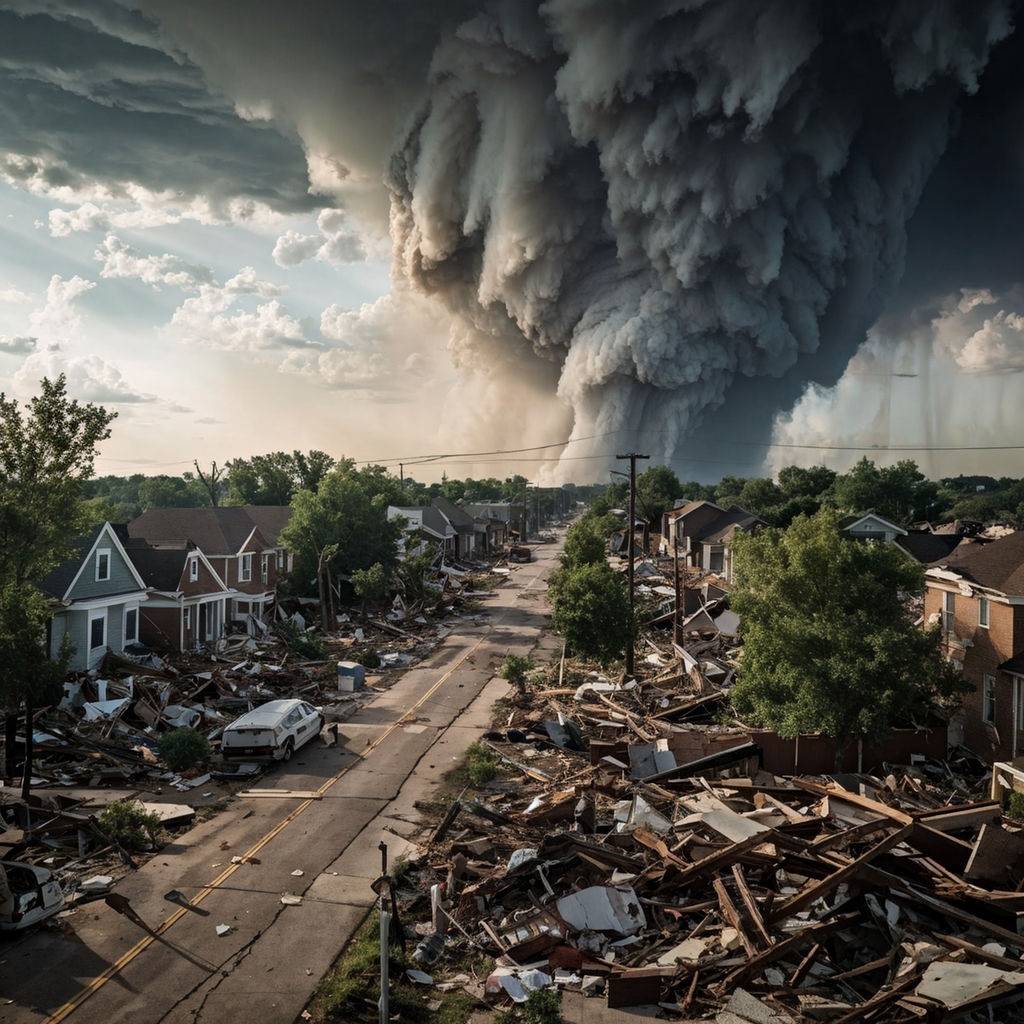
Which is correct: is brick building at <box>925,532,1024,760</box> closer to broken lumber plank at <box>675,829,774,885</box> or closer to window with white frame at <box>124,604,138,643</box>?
broken lumber plank at <box>675,829,774,885</box>

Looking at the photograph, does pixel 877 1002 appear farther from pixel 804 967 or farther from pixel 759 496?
pixel 759 496

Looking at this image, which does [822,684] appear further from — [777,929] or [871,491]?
→ [871,491]

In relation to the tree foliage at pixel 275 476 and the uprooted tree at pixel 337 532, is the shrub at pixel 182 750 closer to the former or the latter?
the uprooted tree at pixel 337 532

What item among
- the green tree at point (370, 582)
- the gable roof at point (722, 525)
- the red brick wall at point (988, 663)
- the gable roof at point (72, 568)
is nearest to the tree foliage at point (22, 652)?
A: the gable roof at point (72, 568)

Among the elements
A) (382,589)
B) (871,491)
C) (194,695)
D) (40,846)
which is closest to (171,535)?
(382,589)

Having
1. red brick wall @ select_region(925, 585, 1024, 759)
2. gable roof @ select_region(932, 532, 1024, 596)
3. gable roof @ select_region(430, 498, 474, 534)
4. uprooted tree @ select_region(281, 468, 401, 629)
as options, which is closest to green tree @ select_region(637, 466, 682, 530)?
gable roof @ select_region(430, 498, 474, 534)

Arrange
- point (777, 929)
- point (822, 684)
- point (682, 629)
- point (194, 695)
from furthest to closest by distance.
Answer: point (682, 629), point (194, 695), point (822, 684), point (777, 929)

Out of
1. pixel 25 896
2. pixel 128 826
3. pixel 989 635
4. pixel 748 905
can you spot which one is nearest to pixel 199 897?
pixel 25 896
